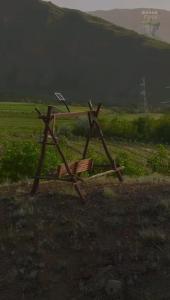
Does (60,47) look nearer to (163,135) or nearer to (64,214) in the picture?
(163,135)

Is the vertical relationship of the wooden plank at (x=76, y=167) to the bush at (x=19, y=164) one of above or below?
above

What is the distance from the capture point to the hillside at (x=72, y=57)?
120 metres

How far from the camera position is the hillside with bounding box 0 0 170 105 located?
4737 inches

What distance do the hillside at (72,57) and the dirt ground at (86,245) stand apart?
9760 centimetres

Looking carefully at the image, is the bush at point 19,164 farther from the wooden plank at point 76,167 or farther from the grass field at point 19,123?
the grass field at point 19,123

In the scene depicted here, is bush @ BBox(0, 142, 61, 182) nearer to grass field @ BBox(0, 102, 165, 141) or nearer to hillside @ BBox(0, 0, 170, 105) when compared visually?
grass field @ BBox(0, 102, 165, 141)

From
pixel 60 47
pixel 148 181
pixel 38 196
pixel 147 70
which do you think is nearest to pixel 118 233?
pixel 38 196

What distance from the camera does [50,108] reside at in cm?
1133

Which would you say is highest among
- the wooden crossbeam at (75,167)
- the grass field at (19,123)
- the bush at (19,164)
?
the wooden crossbeam at (75,167)

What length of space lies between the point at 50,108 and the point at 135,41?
4820 inches

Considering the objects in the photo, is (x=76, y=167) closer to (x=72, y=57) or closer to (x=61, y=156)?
(x=61, y=156)

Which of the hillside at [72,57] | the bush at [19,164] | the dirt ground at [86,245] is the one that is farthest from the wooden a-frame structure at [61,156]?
the hillside at [72,57]

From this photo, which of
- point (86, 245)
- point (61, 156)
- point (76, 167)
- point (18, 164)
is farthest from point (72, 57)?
point (86, 245)

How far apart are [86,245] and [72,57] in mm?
131200
